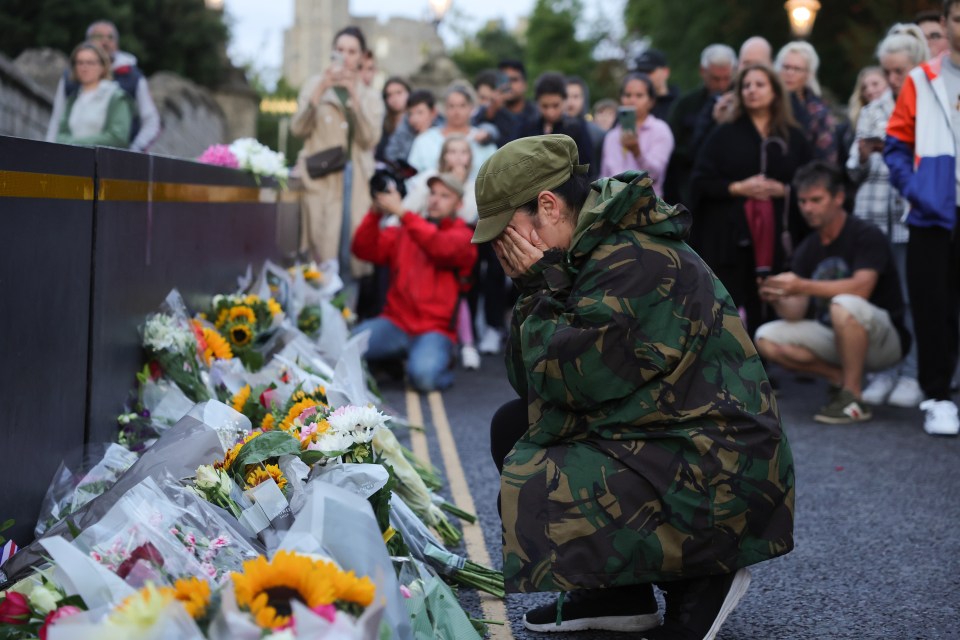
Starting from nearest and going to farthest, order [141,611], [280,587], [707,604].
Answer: [141,611]
[280,587]
[707,604]

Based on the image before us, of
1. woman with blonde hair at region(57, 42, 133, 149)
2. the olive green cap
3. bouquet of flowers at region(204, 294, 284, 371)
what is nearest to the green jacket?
woman with blonde hair at region(57, 42, 133, 149)

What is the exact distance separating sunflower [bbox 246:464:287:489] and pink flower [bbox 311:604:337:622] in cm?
117

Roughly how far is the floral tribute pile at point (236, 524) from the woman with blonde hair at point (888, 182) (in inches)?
164

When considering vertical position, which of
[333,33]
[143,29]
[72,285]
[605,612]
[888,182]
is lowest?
[605,612]

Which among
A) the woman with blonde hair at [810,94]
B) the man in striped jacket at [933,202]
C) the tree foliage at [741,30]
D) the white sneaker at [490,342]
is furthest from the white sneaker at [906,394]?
the tree foliage at [741,30]

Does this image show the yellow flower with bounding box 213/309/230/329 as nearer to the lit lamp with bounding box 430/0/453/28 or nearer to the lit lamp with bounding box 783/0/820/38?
the lit lamp with bounding box 783/0/820/38

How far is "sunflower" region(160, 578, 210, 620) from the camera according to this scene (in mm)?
2635

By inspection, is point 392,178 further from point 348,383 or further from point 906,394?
point 906,394

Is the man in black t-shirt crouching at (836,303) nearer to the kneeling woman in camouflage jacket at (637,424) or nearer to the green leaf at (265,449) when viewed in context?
the kneeling woman in camouflage jacket at (637,424)

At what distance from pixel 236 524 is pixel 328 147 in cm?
753

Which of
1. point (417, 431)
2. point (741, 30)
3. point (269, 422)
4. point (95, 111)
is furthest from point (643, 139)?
point (741, 30)

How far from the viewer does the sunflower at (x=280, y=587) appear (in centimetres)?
258

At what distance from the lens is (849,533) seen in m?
5.23

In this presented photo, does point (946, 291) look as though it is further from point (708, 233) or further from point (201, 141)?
point (201, 141)
